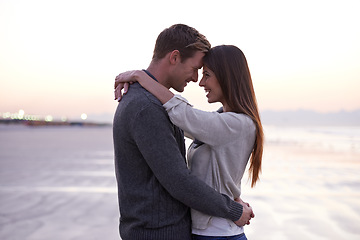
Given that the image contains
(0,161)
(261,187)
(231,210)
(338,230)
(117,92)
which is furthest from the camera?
(0,161)

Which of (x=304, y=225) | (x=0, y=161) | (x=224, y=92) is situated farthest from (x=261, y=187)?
(x=0, y=161)

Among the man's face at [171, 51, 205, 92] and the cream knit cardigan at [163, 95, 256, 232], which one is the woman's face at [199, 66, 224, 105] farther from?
the cream knit cardigan at [163, 95, 256, 232]

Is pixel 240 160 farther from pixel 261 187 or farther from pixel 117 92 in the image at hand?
pixel 261 187

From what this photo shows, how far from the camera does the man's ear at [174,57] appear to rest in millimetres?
2494

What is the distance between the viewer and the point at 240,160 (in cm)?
237

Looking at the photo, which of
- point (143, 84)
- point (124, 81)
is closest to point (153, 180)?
point (143, 84)

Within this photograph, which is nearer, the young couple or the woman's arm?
the young couple

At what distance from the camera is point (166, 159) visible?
81.8 inches

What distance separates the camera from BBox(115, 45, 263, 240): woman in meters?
2.26

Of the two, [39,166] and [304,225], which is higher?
[304,225]

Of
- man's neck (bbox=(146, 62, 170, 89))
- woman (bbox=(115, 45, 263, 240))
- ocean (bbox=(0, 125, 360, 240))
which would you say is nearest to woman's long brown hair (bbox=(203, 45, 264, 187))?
woman (bbox=(115, 45, 263, 240))

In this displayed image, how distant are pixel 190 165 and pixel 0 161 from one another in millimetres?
11570

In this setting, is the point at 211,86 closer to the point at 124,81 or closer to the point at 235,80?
the point at 235,80

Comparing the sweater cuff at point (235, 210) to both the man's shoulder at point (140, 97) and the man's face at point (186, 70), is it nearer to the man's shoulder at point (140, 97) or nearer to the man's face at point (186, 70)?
the man's shoulder at point (140, 97)
